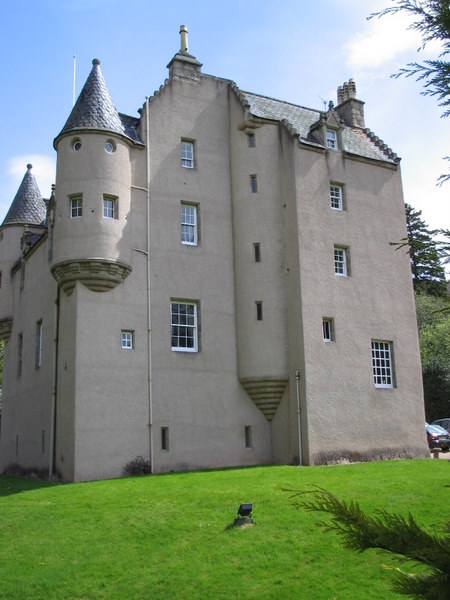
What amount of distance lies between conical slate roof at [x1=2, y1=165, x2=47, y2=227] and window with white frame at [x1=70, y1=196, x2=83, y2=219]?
946 cm

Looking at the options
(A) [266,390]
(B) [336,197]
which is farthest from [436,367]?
(A) [266,390]

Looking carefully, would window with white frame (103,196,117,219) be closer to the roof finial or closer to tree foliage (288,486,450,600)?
the roof finial

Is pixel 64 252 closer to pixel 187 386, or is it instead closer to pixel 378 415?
pixel 187 386

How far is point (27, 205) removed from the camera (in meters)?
33.6

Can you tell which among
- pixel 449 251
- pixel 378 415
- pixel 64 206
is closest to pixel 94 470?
pixel 64 206

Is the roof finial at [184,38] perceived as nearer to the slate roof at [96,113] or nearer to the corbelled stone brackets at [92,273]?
the slate roof at [96,113]

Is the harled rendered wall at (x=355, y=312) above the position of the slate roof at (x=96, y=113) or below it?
below

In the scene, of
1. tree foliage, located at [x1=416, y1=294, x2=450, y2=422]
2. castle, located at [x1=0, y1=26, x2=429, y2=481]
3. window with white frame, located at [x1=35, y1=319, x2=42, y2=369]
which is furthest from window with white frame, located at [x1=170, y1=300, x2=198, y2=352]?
tree foliage, located at [x1=416, y1=294, x2=450, y2=422]

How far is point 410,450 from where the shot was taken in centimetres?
→ 2686

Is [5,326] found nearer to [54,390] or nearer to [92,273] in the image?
[54,390]

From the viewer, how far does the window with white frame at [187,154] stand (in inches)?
1060

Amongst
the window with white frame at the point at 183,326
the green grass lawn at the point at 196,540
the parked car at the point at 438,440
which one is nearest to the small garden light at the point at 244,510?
the green grass lawn at the point at 196,540

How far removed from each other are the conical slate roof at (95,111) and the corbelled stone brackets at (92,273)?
16.7ft

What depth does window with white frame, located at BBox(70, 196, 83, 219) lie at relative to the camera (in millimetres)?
24094
